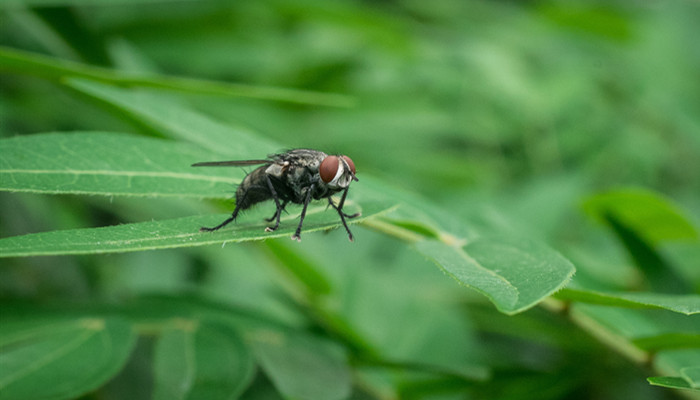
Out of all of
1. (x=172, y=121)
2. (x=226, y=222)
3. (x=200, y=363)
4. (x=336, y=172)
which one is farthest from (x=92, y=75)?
(x=200, y=363)

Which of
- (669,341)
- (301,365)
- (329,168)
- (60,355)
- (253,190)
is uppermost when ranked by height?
(329,168)

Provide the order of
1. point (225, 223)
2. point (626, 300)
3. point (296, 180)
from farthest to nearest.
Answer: point (296, 180) → point (225, 223) → point (626, 300)

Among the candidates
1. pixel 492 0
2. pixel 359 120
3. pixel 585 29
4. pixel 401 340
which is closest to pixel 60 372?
pixel 401 340

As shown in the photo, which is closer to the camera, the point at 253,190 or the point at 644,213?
the point at 253,190

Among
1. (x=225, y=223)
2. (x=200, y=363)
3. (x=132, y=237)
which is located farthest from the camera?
(x=200, y=363)

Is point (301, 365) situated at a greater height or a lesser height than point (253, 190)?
lesser

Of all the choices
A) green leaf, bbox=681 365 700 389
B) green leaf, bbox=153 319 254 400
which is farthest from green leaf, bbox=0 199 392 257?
green leaf, bbox=681 365 700 389

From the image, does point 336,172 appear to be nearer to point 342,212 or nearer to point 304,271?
point 342,212
